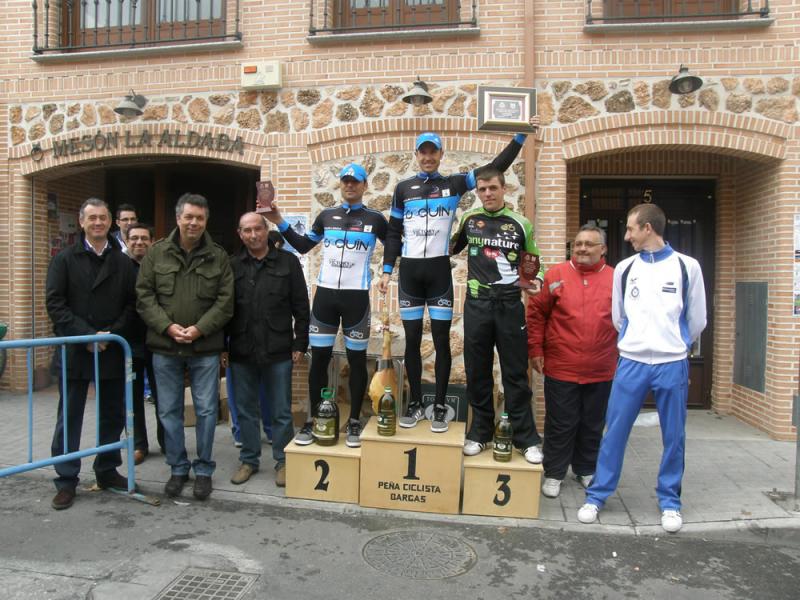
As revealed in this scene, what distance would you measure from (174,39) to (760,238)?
7279 millimetres

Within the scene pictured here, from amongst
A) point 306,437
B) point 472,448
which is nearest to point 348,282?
point 306,437

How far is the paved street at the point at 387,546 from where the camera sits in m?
3.39

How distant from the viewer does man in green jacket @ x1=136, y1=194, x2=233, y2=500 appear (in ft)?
14.7

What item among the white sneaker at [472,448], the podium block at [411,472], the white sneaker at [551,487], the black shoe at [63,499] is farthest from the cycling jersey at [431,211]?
the black shoe at [63,499]

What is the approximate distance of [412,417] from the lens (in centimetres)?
479

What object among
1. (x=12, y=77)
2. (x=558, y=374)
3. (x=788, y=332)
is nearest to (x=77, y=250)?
(x=558, y=374)

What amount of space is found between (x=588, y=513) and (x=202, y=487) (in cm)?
282

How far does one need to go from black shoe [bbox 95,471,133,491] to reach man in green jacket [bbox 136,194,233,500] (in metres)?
0.37

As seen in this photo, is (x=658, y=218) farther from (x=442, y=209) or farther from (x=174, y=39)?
(x=174, y=39)

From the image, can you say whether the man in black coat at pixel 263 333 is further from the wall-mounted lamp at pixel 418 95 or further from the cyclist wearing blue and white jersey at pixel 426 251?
the wall-mounted lamp at pixel 418 95

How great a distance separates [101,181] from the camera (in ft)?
30.8

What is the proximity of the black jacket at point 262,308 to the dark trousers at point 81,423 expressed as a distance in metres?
0.91

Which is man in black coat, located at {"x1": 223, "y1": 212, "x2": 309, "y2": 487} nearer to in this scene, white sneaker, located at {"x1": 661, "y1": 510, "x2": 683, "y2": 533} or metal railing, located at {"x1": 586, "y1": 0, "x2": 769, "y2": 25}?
white sneaker, located at {"x1": 661, "y1": 510, "x2": 683, "y2": 533}

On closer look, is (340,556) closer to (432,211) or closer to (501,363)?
(501,363)
